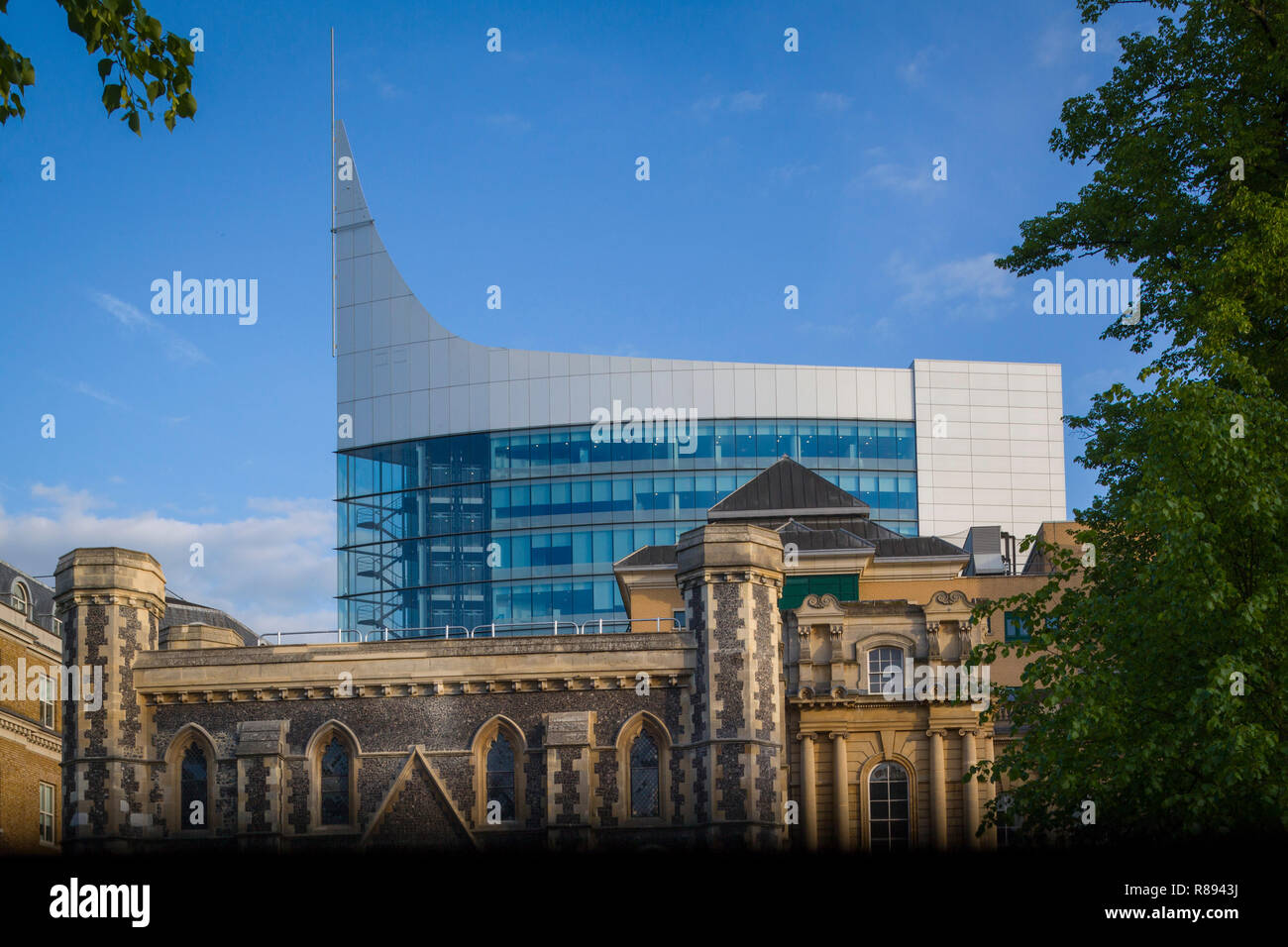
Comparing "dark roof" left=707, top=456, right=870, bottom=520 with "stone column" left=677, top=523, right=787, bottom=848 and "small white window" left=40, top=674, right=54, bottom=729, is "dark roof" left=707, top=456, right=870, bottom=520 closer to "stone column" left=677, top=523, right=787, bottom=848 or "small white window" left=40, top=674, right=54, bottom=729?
"stone column" left=677, top=523, right=787, bottom=848

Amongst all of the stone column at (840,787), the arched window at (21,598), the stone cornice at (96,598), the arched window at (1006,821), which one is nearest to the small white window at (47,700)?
the arched window at (21,598)

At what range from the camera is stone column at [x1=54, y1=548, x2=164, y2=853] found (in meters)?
35.2

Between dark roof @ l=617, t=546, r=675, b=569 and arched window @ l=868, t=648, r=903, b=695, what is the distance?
962 cm

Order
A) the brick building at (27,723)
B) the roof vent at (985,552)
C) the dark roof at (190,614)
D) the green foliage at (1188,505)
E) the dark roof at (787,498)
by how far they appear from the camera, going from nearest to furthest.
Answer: the green foliage at (1188,505) < the brick building at (27,723) < the dark roof at (787,498) < the roof vent at (985,552) < the dark roof at (190,614)

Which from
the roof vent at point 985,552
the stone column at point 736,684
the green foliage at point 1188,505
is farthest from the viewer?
the roof vent at point 985,552

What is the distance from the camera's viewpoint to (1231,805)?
20578 mm

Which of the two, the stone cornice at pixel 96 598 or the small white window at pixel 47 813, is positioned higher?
the stone cornice at pixel 96 598

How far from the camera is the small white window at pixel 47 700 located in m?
51.6

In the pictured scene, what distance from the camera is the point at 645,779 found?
36156 millimetres

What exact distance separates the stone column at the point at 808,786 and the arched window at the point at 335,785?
12973 mm

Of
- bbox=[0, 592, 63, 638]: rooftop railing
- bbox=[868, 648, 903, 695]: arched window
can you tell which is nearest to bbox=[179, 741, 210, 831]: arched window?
bbox=[0, 592, 63, 638]: rooftop railing

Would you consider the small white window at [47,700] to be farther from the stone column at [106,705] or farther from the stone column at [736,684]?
the stone column at [736,684]

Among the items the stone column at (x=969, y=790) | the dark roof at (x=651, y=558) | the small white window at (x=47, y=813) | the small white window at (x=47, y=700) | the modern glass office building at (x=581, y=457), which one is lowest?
the small white window at (x=47, y=813)
